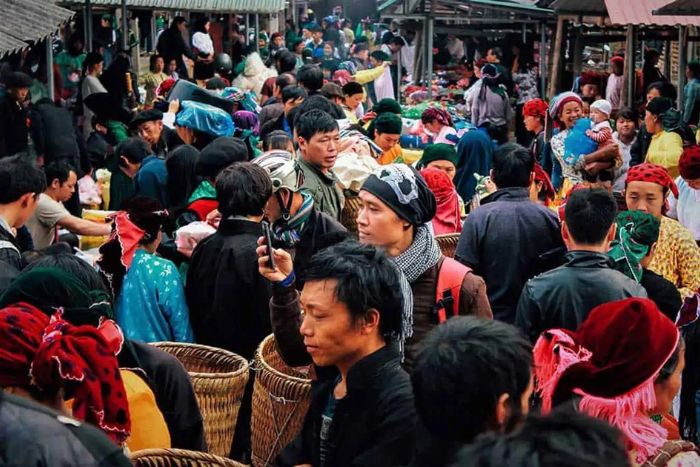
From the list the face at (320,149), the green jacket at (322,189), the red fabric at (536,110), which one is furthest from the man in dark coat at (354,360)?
the red fabric at (536,110)

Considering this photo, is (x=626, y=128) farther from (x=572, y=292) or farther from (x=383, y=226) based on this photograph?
(x=383, y=226)

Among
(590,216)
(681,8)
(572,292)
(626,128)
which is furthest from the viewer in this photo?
(626,128)

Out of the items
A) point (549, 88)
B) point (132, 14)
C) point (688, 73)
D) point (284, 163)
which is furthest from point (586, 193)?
Answer: point (132, 14)

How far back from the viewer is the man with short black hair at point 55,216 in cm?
708

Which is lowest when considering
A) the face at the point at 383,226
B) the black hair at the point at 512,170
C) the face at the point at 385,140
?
the face at the point at 385,140

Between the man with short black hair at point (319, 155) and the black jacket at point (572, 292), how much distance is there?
193cm

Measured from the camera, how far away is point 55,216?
23.3ft

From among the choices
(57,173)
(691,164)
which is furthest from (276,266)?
(691,164)

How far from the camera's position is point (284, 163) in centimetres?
564

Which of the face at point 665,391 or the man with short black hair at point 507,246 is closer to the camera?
the face at point 665,391

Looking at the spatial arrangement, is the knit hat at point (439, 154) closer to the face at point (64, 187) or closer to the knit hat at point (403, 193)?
the face at point (64, 187)

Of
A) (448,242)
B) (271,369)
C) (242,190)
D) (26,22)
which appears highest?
(26,22)

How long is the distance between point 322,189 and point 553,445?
4.57m

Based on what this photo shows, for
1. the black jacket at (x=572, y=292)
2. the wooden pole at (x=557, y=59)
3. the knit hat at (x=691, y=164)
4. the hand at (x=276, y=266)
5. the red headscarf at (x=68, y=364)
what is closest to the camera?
the red headscarf at (x=68, y=364)
